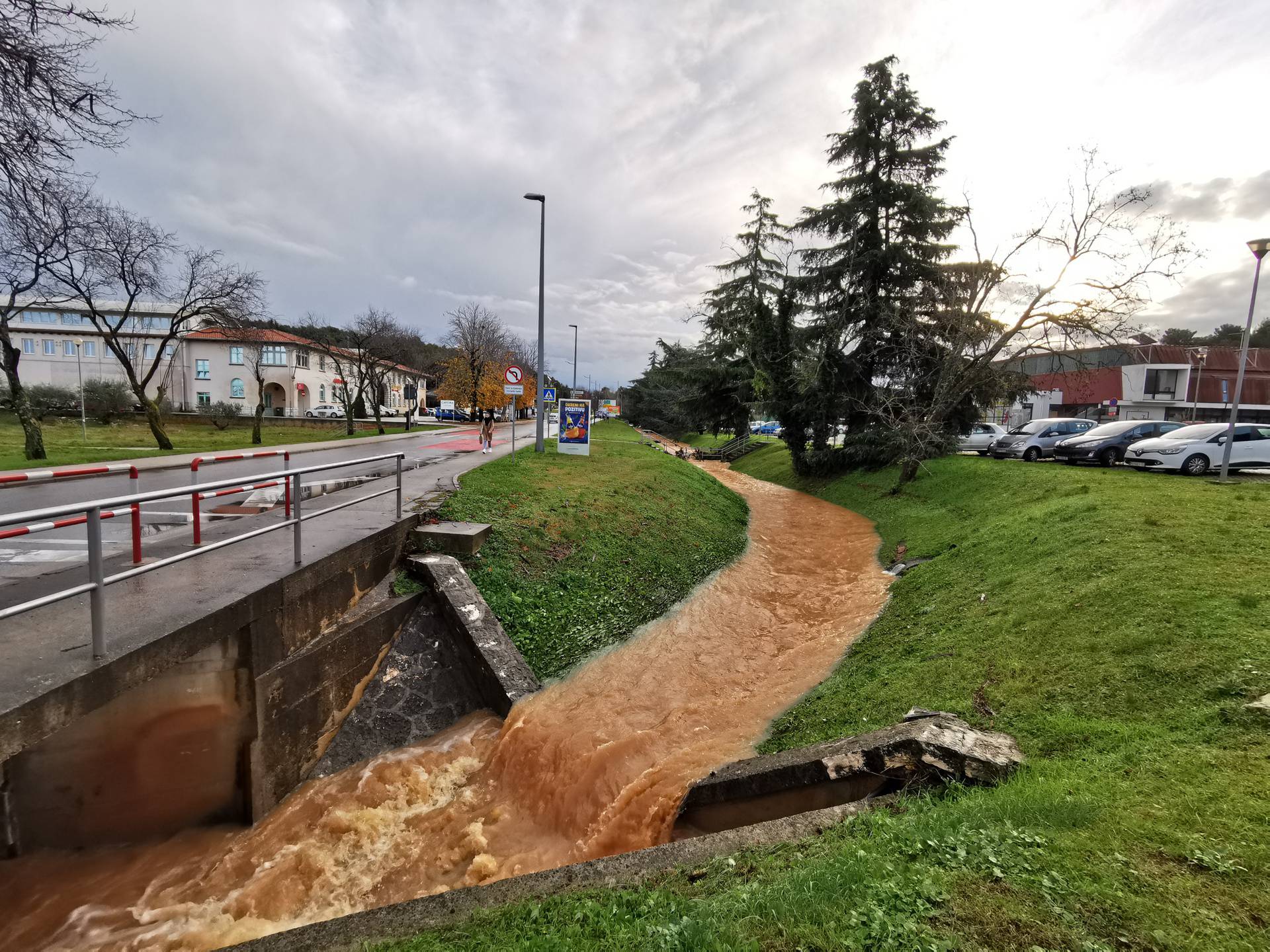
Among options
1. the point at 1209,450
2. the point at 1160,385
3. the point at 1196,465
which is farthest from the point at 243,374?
the point at 1160,385

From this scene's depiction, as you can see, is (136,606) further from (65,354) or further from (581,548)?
(65,354)

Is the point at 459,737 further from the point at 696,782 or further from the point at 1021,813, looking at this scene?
the point at 1021,813

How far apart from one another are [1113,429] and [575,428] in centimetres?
1893

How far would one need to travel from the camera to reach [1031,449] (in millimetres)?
22016

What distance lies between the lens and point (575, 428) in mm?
22203

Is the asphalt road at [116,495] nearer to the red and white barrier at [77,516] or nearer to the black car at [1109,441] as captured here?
the red and white barrier at [77,516]

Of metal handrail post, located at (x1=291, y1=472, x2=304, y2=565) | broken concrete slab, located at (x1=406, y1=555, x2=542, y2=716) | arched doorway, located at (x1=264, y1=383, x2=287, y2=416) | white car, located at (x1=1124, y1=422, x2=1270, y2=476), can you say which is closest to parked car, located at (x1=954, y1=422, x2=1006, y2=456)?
white car, located at (x1=1124, y1=422, x2=1270, y2=476)

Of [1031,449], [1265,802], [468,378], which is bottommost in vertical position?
[1265,802]

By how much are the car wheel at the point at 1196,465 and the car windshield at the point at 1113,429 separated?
11.8ft

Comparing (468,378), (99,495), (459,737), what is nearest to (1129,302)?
(459,737)

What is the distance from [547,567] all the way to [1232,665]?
852cm

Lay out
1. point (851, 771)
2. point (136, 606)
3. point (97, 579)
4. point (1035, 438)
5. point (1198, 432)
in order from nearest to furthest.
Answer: point (97, 579), point (851, 771), point (136, 606), point (1198, 432), point (1035, 438)

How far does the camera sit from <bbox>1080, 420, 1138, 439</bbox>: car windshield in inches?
724

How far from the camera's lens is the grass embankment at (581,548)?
29.0 ft
